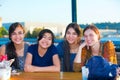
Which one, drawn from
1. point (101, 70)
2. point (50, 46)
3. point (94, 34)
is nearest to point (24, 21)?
point (50, 46)

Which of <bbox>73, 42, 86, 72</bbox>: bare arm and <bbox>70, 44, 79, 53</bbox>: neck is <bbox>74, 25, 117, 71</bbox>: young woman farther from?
<bbox>70, 44, 79, 53</bbox>: neck

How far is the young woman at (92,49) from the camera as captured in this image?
275cm

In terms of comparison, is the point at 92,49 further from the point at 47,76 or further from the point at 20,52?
the point at 20,52

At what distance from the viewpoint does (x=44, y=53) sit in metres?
2.92

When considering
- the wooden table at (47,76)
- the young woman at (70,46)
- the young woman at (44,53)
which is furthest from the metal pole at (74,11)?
the wooden table at (47,76)

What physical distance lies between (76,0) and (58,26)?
477mm

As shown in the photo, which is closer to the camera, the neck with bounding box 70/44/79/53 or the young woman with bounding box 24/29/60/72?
the young woman with bounding box 24/29/60/72

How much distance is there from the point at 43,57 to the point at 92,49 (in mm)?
527

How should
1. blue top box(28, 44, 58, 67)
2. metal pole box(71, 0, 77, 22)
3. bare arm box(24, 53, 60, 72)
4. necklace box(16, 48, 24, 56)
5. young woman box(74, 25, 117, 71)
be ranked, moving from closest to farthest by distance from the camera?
1. bare arm box(24, 53, 60, 72)
2. young woman box(74, 25, 117, 71)
3. blue top box(28, 44, 58, 67)
4. necklace box(16, 48, 24, 56)
5. metal pole box(71, 0, 77, 22)

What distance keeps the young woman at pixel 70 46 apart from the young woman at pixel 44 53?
0.13 m

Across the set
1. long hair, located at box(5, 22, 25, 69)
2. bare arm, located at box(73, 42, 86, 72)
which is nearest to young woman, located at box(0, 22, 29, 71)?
long hair, located at box(5, 22, 25, 69)

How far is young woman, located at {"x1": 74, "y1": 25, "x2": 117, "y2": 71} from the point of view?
9.03 ft

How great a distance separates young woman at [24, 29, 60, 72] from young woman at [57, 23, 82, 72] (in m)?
0.13

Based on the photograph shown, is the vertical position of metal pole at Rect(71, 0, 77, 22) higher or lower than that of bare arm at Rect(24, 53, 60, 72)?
higher
